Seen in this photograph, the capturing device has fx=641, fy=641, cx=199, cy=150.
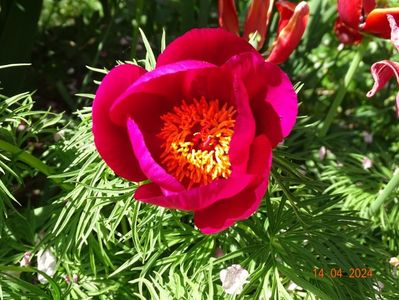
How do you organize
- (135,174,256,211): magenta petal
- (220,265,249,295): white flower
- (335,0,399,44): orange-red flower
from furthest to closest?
(335,0,399,44): orange-red flower, (220,265,249,295): white flower, (135,174,256,211): magenta petal

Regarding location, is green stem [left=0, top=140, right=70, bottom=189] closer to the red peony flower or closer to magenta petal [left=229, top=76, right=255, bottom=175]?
the red peony flower

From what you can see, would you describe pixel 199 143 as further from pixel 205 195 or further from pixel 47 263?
pixel 47 263

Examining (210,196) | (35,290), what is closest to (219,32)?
(210,196)

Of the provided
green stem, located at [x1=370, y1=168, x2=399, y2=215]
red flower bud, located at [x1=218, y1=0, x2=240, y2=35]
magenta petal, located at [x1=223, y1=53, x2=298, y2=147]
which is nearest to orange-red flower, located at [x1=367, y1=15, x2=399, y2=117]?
magenta petal, located at [x1=223, y1=53, x2=298, y2=147]

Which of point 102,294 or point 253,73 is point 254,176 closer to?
point 253,73

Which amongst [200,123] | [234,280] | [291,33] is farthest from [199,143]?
[291,33]

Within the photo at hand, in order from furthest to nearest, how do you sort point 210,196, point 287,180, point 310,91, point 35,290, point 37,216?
point 310,91, point 37,216, point 35,290, point 287,180, point 210,196
